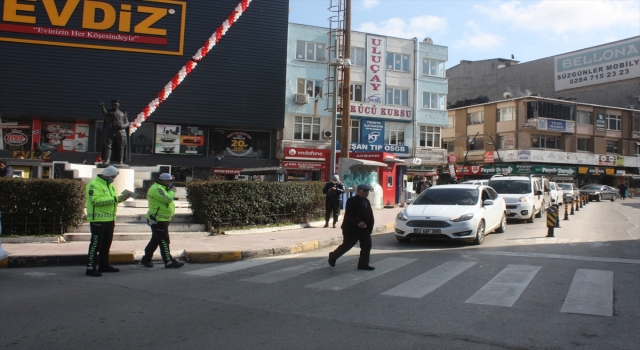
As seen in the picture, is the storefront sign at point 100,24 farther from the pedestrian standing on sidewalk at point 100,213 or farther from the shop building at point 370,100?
the pedestrian standing on sidewalk at point 100,213

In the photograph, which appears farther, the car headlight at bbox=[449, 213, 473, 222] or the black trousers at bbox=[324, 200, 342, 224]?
the black trousers at bbox=[324, 200, 342, 224]

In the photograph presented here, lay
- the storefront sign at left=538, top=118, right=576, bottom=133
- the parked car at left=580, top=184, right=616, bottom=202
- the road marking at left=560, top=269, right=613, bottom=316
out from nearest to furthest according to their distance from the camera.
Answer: the road marking at left=560, top=269, right=613, bottom=316 → the parked car at left=580, top=184, right=616, bottom=202 → the storefront sign at left=538, top=118, right=576, bottom=133

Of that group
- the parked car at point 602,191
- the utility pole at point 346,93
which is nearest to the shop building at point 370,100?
the parked car at point 602,191

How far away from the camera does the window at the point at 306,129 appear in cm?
3888

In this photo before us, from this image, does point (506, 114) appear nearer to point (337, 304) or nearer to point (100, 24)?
point (100, 24)

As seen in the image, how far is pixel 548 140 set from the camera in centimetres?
5234

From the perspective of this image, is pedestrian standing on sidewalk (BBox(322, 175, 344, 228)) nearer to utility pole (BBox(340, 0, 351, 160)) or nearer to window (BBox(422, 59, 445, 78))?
utility pole (BBox(340, 0, 351, 160))

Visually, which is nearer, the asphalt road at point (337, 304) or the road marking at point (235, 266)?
the asphalt road at point (337, 304)

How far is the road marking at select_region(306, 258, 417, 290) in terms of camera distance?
7587mm

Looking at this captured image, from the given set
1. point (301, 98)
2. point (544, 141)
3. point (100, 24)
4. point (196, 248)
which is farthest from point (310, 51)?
point (196, 248)

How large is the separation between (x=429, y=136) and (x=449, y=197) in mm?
30451

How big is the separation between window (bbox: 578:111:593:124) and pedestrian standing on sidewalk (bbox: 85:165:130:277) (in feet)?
180

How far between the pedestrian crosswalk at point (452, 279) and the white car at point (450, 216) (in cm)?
188

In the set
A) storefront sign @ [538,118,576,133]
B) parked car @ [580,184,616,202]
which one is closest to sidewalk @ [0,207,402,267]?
parked car @ [580,184,616,202]
